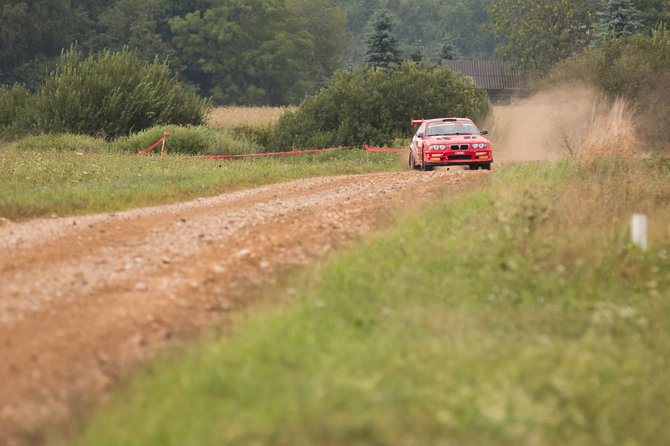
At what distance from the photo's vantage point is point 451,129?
2077cm

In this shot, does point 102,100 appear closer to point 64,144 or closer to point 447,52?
point 64,144

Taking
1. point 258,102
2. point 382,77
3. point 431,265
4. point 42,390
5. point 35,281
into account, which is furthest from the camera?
point 258,102

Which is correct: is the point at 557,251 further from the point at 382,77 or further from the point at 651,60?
the point at 651,60

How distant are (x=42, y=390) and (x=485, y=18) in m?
110

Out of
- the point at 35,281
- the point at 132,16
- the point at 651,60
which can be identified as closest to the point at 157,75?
the point at 651,60

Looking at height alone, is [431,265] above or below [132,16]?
below

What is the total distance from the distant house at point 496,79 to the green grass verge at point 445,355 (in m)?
63.4

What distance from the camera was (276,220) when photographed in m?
11.7

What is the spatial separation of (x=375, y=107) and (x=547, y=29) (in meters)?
42.8

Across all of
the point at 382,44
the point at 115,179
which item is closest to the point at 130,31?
the point at 382,44

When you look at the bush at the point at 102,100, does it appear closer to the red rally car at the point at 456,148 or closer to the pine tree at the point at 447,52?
the red rally car at the point at 456,148

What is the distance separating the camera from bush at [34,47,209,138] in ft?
98.3

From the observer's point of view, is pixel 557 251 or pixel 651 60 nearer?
pixel 557 251

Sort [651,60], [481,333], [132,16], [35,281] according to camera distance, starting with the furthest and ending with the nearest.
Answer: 1. [132,16]
2. [651,60]
3. [35,281]
4. [481,333]
